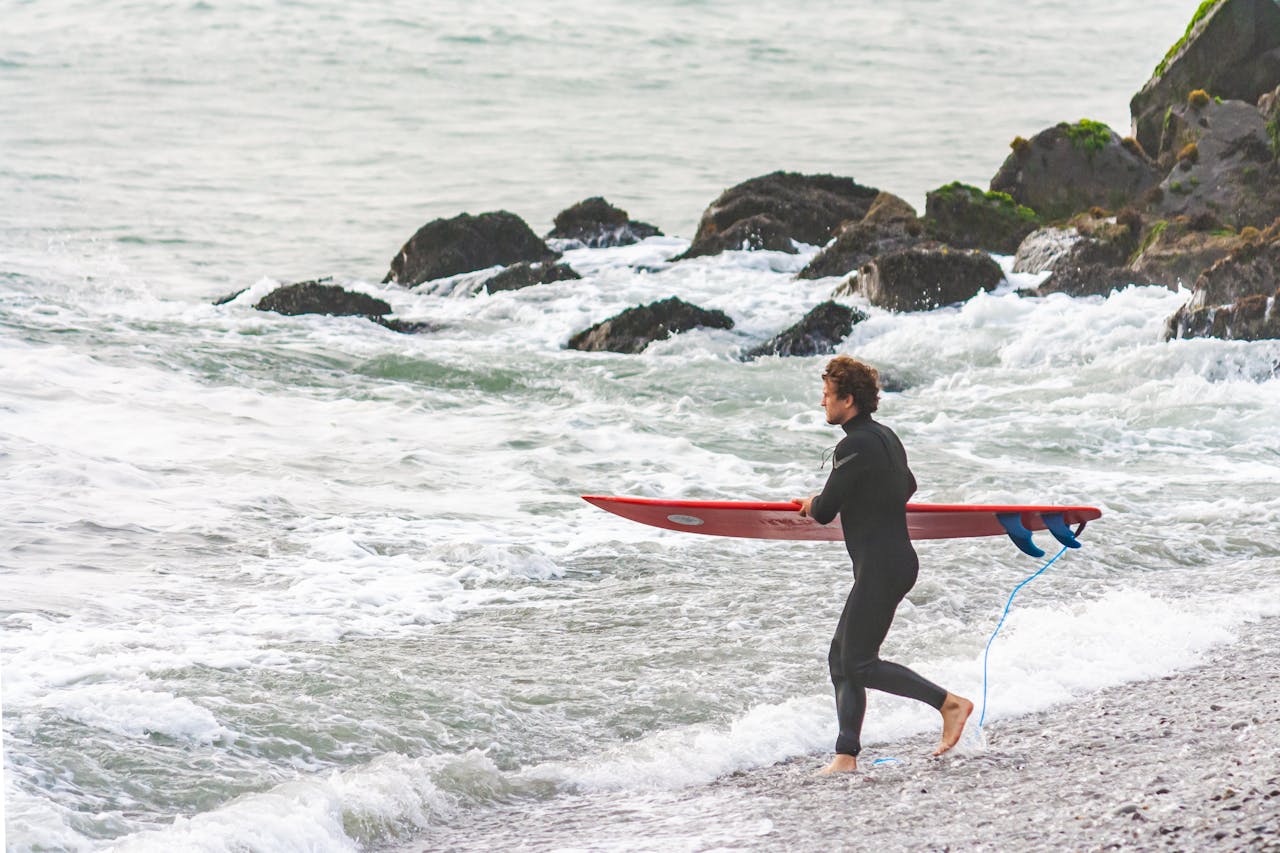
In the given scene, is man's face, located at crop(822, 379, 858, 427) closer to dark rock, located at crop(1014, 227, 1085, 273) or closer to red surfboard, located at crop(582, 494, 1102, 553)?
red surfboard, located at crop(582, 494, 1102, 553)

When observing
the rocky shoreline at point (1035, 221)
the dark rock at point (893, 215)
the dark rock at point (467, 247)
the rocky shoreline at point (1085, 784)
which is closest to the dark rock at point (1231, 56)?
the rocky shoreline at point (1035, 221)

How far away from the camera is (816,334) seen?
23.9m

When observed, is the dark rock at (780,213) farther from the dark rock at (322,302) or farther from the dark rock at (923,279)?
the dark rock at (322,302)

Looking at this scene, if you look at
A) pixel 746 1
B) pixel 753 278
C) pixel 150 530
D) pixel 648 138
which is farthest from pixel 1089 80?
pixel 150 530

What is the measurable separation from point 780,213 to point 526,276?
758 centimetres

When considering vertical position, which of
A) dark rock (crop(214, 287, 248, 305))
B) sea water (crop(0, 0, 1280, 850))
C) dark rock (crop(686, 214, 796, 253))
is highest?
dark rock (crop(686, 214, 796, 253))

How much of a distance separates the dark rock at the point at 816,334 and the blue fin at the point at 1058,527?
15.7 meters

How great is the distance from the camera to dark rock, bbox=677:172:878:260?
32.9 metres

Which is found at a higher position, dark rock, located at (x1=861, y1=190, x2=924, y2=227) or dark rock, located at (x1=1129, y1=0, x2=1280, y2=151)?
dark rock, located at (x1=1129, y1=0, x2=1280, y2=151)

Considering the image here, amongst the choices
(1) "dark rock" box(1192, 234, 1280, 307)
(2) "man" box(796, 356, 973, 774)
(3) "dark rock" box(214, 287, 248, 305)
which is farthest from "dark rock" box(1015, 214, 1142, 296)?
(2) "man" box(796, 356, 973, 774)

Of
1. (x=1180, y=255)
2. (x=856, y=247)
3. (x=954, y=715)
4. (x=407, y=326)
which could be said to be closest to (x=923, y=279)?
(x=856, y=247)

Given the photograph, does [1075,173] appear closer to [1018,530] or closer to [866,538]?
[1018,530]

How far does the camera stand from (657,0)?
9356cm

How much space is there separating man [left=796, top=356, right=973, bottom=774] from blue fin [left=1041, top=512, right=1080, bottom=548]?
124 cm
